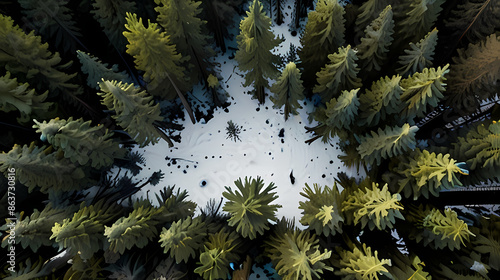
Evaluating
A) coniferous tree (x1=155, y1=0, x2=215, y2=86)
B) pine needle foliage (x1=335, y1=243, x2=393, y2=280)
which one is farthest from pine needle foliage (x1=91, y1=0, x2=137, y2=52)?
pine needle foliage (x1=335, y1=243, x2=393, y2=280)

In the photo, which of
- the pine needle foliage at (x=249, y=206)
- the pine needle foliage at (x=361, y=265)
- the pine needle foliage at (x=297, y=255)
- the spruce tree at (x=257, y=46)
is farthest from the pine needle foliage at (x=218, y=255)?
the spruce tree at (x=257, y=46)

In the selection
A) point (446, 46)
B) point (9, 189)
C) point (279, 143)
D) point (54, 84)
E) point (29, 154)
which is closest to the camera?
point (29, 154)

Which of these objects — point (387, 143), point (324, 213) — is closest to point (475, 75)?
point (387, 143)

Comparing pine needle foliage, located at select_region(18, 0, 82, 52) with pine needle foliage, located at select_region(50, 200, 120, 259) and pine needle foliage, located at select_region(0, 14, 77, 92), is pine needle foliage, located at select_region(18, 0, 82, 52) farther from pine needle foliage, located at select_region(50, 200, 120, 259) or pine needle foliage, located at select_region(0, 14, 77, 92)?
pine needle foliage, located at select_region(50, 200, 120, 259)

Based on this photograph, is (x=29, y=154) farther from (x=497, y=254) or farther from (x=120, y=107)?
(x=497, y=254)

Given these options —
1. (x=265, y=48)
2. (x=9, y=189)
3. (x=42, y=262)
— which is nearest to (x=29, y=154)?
(x=9, y=189)

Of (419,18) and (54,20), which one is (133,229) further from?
(419,18)

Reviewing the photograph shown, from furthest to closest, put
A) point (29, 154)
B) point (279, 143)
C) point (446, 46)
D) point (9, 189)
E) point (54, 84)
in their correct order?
point (279, 143), point (446, 46), point (54, 84), point (9, 189), point (29, 154)
